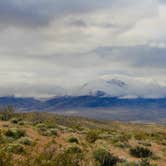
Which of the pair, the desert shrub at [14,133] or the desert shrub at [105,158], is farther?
the desert shrub at [14,133]

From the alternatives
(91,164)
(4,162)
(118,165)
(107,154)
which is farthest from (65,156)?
(107,154)

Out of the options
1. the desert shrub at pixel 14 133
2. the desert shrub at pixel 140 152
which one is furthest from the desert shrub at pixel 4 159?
the desert shrub at pixel 140 152

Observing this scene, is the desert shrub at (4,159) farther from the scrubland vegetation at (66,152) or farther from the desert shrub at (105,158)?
the desert shrub at (105,158)

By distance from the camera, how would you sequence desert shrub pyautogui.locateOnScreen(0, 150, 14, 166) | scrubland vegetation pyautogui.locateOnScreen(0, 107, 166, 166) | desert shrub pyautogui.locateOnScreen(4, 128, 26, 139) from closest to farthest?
desert shrub pyautogui.locateOnScreen(0, 150, 14, 166), scrubland vegetation pyautogui.locateOnScreen(0, 107, 166, 166), desert shrub pyautogui.locateOnScreen(4, 128, 26, 139)

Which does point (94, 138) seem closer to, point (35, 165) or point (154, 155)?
point (154, 155)

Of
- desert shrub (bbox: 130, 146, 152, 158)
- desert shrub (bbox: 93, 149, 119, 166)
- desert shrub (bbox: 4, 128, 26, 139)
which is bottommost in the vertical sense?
desert shrub (bbox: 130, 146, 152, 158)

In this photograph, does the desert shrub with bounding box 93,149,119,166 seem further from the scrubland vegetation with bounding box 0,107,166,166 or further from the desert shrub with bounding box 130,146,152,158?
the desert shrub with bounding box 130,146,152,158

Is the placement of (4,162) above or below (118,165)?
above

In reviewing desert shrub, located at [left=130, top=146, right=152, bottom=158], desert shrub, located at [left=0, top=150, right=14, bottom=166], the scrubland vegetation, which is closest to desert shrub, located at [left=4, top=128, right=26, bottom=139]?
the scrubland vegetation

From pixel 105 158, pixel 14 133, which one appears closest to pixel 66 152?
pixel 105 158

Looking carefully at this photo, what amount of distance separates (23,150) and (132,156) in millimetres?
10365

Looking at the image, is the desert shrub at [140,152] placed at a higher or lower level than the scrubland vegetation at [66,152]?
lower

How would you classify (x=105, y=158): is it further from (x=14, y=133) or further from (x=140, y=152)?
(x=14, y=133)

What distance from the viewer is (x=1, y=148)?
11.0 meters
